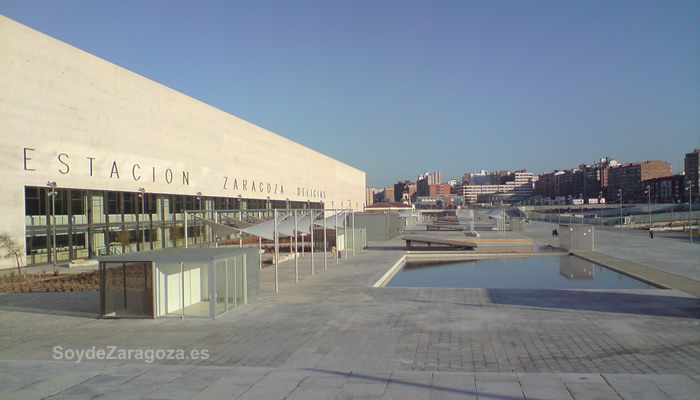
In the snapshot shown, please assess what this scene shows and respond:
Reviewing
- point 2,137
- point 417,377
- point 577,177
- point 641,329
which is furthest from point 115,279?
point 577,177

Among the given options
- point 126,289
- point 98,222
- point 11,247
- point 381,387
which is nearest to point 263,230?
point 126,289

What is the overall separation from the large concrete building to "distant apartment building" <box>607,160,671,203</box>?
6088 inches

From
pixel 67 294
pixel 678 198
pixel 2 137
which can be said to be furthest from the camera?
pixel 678 198

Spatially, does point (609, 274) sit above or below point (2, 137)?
below

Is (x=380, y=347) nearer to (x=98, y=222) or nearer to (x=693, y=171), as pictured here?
(x=98, y=222)

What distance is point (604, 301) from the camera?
531 inches

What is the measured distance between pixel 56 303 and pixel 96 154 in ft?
52.3

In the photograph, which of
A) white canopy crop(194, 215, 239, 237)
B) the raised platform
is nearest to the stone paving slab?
white canopy crop(194, 215, 239, 237)

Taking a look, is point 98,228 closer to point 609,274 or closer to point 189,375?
point 189,375

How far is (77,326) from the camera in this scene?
1178 centimetres

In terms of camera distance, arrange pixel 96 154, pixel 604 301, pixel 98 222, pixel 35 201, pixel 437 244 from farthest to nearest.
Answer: pixel 437 244
pixel 98 222
pixel 96 154
pixel 35 201
pixel 604 301

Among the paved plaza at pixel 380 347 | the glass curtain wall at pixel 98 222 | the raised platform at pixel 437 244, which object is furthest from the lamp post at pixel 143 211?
the paved plaza at pixel 380 347

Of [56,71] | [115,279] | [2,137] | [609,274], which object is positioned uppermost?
[56,71]

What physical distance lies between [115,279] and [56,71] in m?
18.8
